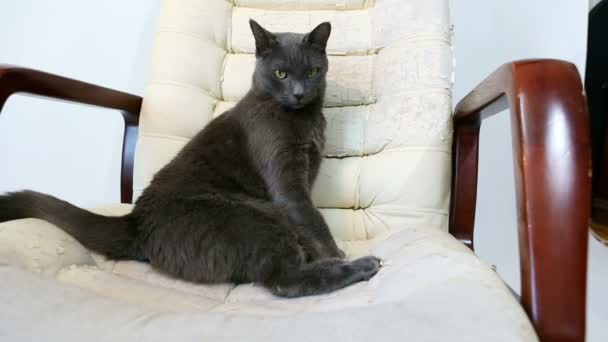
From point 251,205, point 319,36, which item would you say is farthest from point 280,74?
point 251,205

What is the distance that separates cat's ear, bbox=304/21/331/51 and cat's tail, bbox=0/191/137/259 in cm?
68

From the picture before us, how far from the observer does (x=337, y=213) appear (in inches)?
47.3

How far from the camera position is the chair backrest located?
1090mm

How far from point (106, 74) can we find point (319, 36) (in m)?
1.06

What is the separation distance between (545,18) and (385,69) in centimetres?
68

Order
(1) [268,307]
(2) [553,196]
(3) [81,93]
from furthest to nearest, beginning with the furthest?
1. (3) [81,93]
2. (1) [268,307]
3. (2) [553,196]

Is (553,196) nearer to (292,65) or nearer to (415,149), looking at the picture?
(415,149)

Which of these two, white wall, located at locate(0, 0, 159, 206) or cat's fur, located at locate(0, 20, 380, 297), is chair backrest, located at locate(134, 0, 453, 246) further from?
white wall, located at locate(0, 0, 159, 206)

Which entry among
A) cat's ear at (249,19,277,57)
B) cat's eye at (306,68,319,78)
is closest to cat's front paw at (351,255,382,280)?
cat's eye at (306,68,319,78)

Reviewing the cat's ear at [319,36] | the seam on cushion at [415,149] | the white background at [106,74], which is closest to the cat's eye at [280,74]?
the cat's ear at [319,36]

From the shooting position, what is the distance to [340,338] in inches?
17.6

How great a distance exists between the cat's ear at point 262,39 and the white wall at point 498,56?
80 centimetres

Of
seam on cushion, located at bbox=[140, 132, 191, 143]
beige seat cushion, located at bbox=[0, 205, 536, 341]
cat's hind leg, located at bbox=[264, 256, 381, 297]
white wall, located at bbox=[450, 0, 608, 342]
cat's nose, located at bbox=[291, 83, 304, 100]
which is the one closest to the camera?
beige seat cushion, located at bbox=[0, 205, 536, 341]

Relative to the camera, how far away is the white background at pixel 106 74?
146 centimetres
